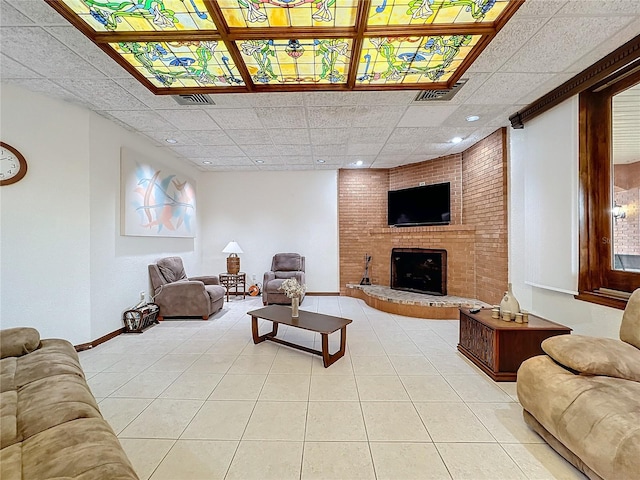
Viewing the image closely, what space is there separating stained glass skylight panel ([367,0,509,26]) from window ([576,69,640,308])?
1523mm

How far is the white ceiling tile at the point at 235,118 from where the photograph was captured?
338 centimetres

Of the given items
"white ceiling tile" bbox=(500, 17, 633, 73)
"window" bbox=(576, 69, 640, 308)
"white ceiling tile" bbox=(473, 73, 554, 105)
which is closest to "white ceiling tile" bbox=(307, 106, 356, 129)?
"white ceiling tile" bbox=(473, 73, 554, 105)

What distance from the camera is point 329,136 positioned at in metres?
4.18

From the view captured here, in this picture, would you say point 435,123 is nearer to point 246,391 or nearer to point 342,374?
point 342,374

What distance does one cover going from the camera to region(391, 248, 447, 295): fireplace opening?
5066 mm

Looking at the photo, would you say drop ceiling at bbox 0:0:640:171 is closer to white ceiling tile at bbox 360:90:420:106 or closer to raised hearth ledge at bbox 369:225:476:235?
white ceiling tile at bbox 360:90:420:106

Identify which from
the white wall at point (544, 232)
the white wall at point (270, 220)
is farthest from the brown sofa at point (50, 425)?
the white wall at point (270, 220)

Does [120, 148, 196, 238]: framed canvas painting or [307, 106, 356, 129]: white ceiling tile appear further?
[120, 148, 196, 238]: framed canvas painting

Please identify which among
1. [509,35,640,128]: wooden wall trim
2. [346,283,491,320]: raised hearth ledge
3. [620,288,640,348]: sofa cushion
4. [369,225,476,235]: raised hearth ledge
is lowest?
[346,283,491,320]: raised hearth ledge

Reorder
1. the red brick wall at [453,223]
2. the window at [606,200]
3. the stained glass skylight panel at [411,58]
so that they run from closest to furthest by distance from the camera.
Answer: the stained glass skylight panel at [411,58] < the window at [606,200] < the red brick wall at [453,223]

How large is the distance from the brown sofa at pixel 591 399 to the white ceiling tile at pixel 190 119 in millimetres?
3979

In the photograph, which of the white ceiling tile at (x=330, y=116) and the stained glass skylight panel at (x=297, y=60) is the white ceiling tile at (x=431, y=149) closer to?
the white ceiling tile at (x=330, y=116)

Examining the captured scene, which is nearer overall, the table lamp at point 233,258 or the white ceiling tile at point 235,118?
the white ceiling tile at point 235,118

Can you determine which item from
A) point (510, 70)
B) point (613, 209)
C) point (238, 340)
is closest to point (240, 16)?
point (510, 70)
